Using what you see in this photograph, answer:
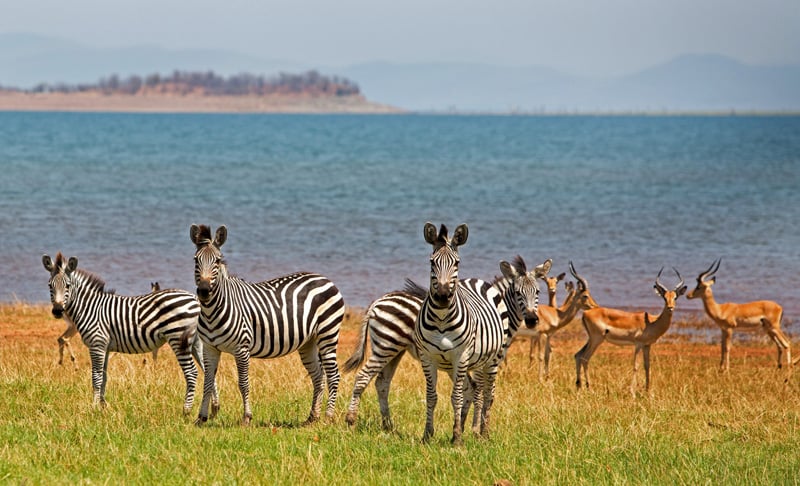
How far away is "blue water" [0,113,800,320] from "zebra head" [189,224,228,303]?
13923 mm

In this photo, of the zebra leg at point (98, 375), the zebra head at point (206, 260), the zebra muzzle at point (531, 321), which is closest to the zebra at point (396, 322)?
the zebra muzzle at point (531, 321)

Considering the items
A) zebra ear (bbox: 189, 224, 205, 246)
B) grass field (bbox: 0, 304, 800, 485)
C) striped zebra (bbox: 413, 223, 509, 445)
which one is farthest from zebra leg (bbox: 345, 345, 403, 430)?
zebra ear (bbox: 189, 224, 205, 246)

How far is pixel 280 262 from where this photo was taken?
30.5m

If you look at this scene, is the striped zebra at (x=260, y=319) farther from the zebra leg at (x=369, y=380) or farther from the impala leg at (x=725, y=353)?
the impala leg at (x=725, y=353)

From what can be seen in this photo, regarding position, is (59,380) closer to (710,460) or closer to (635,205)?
(710,460)

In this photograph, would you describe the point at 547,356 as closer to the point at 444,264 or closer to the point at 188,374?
the point at 188,374

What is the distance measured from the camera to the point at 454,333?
1002 centimetres

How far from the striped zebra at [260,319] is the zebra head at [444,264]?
209cm

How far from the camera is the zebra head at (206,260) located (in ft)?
34.4

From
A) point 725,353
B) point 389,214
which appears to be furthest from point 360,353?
point 389,214

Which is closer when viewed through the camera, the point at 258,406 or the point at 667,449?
the point at 667,449

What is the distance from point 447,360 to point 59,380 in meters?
5.50

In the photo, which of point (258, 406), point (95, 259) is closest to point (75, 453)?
point (258, 406)

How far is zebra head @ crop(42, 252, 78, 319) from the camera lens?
11.9 meters
